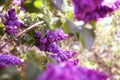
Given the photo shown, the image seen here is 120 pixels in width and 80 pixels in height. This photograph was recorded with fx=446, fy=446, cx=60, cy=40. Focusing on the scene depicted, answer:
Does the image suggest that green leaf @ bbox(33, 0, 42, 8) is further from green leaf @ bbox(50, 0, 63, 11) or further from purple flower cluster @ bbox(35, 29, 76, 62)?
purple flower cluster @ bbox(35, 29, 76, 62)

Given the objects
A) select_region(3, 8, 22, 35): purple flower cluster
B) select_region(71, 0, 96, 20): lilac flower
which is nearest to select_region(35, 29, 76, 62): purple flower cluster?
select_region(3, 8, 22, 35): purple flower cluster

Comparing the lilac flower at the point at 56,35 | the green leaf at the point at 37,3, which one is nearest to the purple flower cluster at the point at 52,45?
the lilac flower at the point at 56,35

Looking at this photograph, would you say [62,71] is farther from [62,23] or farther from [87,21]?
[62,23]

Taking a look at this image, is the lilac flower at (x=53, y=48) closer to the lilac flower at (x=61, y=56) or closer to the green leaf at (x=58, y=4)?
the lilac flower at (x=61, y=56)

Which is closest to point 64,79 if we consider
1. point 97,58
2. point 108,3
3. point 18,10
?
point 108,3

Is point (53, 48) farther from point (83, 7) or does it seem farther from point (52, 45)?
point (83, 7)
